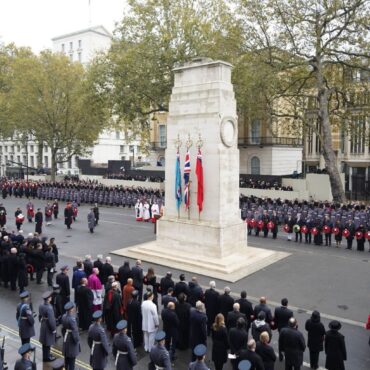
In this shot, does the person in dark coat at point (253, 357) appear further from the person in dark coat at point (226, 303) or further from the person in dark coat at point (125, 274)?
the person in dark coat at point (125, 274)

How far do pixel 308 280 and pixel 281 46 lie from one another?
16558mm

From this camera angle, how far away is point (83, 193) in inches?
1208

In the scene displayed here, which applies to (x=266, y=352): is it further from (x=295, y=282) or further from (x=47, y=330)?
(x=295, y=282)

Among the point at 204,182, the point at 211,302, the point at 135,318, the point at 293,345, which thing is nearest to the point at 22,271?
the point at 135,318

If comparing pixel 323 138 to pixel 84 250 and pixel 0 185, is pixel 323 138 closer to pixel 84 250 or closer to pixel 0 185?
pixel 84 250

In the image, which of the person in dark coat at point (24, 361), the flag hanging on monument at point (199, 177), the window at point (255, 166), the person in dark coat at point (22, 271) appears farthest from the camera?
the window at point (255, 166)

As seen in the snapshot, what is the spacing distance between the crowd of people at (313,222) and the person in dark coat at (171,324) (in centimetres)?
1124

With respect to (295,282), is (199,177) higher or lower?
higher

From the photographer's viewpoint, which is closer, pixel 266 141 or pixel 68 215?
pixel 68 215

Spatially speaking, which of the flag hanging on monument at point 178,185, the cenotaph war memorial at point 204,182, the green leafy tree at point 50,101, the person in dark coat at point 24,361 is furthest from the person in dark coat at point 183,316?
the green leafy tree at point 50,101

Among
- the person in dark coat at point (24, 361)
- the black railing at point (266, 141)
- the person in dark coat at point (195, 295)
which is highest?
the black railing at point (266, 141)

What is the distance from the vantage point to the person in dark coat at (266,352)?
22.4 ft

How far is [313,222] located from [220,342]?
39.0 ft

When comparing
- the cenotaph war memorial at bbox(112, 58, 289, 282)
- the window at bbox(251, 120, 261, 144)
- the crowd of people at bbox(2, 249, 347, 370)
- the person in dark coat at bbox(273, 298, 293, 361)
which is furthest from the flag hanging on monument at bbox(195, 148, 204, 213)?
the window at bbox(251, 120, 261, 144)
